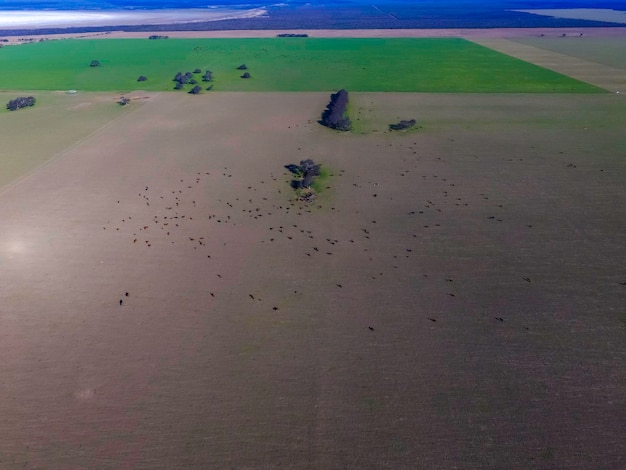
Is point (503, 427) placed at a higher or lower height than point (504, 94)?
lower

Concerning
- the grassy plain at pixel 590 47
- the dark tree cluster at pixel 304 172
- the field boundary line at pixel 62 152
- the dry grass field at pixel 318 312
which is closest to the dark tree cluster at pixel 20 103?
the field boundary line at pixel 62 152

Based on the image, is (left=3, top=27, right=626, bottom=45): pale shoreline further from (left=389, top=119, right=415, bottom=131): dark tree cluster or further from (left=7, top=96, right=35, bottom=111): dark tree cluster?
(left=389, top=119, right=415, bottom=131): dark tree cluster

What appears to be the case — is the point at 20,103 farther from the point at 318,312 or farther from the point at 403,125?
the point at 318,312

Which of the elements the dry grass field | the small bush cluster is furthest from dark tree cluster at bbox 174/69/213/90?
the dry grass field

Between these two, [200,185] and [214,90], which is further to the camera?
[214,90]

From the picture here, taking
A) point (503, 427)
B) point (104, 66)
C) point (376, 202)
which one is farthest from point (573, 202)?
point (104, 66)

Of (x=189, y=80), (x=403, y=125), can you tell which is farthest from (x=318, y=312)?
(x=189, y=80)

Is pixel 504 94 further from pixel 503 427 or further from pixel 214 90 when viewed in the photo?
pixel 503 427
